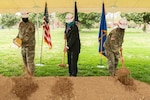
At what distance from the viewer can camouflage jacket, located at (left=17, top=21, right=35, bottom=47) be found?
22.9ft

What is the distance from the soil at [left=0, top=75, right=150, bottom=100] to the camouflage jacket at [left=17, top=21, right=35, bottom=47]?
3.91 metres

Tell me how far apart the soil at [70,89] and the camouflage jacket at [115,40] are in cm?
358

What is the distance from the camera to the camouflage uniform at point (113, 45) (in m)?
6.67

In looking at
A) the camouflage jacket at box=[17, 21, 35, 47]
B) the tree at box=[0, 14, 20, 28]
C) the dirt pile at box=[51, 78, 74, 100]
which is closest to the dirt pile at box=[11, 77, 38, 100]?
the dirt pile at box=[51, 78, 74, 100]

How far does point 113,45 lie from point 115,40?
14 centimetres

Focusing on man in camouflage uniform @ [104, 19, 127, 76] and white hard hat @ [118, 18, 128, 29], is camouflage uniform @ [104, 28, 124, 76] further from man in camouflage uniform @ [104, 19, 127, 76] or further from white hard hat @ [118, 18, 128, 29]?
white hard hat @ [118, 18, 128, 29]

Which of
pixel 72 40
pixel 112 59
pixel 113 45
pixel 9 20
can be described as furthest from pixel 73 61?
pixel 9 20

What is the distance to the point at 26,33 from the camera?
701 cm

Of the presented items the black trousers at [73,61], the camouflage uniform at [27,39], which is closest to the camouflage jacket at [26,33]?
the camouflage uniform at [27,39]

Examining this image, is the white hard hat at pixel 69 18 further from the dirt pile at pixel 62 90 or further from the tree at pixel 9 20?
the tree at pixel 9 20

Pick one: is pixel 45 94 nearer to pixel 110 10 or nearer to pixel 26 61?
pixel 26 61

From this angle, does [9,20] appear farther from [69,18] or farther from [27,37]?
[69,18]

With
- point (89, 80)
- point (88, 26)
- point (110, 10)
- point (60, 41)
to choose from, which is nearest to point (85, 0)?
point (110, 10)

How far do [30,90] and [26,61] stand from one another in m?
4.45
